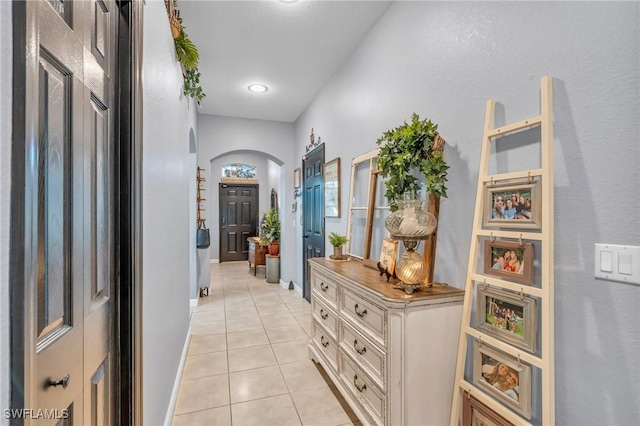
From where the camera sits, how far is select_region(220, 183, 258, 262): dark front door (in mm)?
8219

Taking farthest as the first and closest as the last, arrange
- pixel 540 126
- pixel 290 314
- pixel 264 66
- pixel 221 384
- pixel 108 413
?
pixel 290 314 < pixel 264 66 < pixel 221 384 < pixel 540 126 < pixel 108 413

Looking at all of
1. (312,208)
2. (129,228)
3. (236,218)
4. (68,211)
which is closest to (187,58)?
(129,228)

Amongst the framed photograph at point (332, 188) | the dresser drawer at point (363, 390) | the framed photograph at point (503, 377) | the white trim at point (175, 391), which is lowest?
the white trim at point (175, 391)

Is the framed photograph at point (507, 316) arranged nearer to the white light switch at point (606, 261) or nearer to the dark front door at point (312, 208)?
the white light switch at point (606, 261)

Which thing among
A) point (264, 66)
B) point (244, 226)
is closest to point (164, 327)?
point (264, 66)

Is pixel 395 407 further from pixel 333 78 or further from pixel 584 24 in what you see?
pixel 333 78

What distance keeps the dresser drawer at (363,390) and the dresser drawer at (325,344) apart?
4.6 inches

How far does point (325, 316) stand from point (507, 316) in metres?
1.39

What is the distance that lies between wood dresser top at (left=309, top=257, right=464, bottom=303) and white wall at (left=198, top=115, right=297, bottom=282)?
9.77ft

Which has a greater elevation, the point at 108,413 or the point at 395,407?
the point at 108,413

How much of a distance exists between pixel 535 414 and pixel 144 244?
181 cm

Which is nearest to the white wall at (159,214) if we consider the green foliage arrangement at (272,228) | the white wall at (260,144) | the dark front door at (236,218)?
the white wall at (260,144)

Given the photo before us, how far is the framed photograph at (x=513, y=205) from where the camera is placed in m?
1.22

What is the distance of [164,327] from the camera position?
182 cm
